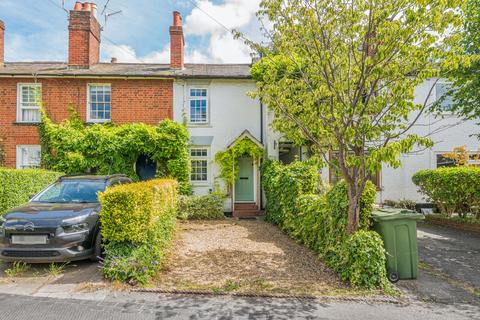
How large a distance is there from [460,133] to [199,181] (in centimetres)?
1279

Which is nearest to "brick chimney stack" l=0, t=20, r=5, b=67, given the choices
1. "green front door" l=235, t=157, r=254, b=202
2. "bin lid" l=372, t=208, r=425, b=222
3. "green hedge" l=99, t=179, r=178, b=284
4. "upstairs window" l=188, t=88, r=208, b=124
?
"upstairs window" l=188, t=88, r=208, b=124

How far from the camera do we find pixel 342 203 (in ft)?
18.8

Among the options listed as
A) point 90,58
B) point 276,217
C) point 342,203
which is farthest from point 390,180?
point 90,58

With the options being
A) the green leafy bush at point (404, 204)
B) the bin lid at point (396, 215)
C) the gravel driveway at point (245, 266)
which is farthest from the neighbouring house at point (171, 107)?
the bin lid at point (396, 215)

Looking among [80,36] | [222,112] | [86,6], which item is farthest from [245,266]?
[86,6]

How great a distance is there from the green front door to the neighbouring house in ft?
0.15

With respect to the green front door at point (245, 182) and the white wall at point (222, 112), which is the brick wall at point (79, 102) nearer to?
the white wall at point (222, 112)

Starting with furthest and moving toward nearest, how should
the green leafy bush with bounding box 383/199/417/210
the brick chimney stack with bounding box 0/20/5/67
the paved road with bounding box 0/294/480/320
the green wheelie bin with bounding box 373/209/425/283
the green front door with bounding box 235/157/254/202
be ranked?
the brick chimney stack with bounding box 0/20/5/67, the green front door with bounding box 235/157/254/202, the green leafy bush with bounding box 383/199/417/210, the green wheelie bin with bounding box 373/209/425/283, the paved road with bounding box 0/294/480/320

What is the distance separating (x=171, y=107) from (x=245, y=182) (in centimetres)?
485

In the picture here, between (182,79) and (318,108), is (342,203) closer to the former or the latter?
(318,108)

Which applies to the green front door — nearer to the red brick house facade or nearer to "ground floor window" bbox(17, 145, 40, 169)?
the red brick house facade

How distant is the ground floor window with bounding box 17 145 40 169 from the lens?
13.0 meters

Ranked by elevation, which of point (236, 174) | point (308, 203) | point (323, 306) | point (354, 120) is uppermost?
point (354, 120)

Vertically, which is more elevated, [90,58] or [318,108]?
[90,58]
